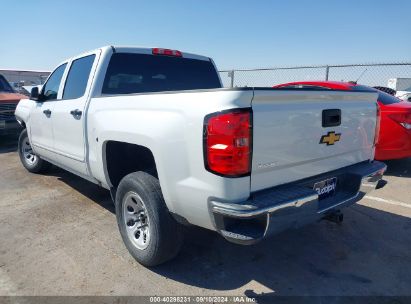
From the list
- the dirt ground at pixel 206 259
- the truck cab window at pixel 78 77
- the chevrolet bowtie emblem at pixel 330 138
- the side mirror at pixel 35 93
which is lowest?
the dirt ground at pixel 206 259

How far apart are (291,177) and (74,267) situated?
83.4 inches

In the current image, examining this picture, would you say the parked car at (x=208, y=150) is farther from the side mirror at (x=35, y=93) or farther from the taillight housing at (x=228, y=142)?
the side mirror at (x=35, y=93)

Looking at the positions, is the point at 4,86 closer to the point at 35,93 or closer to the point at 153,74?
the point at 35,93

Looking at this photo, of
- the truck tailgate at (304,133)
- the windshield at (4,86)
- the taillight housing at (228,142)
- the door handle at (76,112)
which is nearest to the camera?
the taillight housing at (228,142)

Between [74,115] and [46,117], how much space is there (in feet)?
3.67

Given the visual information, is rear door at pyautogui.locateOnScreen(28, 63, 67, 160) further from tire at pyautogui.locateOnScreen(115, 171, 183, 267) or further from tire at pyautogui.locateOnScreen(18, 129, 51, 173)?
tire at pyautogui.locateOnScreen(115, 171, 183, 267)

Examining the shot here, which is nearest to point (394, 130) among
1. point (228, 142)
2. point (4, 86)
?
point (228, 142)

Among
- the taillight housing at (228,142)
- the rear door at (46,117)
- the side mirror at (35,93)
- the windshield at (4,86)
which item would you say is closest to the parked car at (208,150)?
the taillight housing at (228,142)

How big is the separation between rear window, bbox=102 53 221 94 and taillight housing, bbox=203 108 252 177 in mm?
1971

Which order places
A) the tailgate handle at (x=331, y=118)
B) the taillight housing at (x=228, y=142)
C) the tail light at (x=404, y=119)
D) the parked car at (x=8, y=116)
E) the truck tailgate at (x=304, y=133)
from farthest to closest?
the parked car at (x=8, y=116) → the tail light at (x=404, y=119) → the tailgate handle at (x=331, y=118) → the truck tailgate at (x=304, y=133) → the taillight housing at (x=228, y=142)

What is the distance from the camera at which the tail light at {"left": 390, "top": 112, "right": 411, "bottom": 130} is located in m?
5.76

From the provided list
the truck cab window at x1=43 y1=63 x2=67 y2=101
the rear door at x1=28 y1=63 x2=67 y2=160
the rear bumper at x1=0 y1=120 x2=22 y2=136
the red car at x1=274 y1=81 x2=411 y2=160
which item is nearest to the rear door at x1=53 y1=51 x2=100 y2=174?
the rear door at x1=28 y1=63 x2=67 y2=160

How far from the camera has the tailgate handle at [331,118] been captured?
283cm

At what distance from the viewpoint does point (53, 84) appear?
504cm
